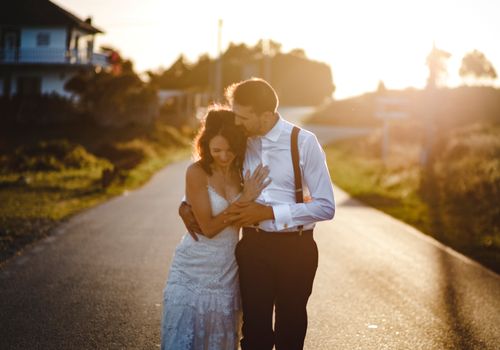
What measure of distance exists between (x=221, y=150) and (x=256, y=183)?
0.31 metres

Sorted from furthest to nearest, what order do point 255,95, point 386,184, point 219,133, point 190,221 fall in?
point 386,184, point 190,221, point 219,133, point 255,95

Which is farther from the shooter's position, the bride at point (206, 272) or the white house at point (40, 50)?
the white house at point (40, 50)

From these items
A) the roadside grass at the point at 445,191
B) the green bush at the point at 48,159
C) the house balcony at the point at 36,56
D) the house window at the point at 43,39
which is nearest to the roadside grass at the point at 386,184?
the roadside grass at the point at 445,191

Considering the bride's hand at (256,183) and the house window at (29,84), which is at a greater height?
the house window at (29,84)

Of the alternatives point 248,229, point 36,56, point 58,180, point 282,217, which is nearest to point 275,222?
point 282,217

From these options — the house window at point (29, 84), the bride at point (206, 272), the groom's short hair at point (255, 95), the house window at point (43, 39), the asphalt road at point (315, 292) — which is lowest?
the asphalt road at point (315, 292)

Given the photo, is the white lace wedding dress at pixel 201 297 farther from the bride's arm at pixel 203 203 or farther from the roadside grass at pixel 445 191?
the roadside grass at pixel 445 191

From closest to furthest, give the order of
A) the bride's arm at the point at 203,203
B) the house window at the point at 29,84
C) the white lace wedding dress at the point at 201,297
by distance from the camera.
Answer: the bride's arm at the point at 203,203, the white lace wedding dress at the point at 201,297, the house window at the point at 29,84

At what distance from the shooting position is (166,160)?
1100 inches

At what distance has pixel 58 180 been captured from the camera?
18578mm

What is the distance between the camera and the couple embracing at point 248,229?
3.66 meters

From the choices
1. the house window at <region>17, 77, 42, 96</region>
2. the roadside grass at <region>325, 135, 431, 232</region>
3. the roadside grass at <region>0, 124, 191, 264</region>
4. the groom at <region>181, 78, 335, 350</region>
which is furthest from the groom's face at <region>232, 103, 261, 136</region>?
the house window at <region>17, 77, 42, 96</region>

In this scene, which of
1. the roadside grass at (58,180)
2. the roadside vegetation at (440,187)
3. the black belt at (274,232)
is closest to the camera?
the black belt at (274,232)

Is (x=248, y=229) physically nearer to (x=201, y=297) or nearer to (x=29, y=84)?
(x=201, y=297)
